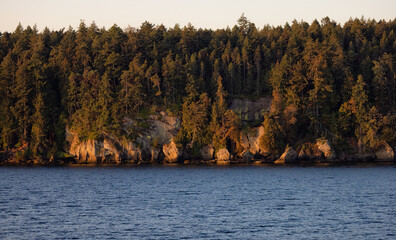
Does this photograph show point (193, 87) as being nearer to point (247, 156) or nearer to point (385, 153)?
point (247, 156)

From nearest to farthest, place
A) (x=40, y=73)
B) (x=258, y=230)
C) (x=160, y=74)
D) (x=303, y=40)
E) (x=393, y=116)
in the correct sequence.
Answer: (x=258, y=230), (x=393, y=116), (x=40, y=73), (x=160, y=74), (x=303, y=40)

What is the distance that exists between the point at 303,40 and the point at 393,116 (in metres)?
39.1

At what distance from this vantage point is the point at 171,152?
111 m

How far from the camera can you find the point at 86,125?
112750 millimetres

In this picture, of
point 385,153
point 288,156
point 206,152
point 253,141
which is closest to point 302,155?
point 288,156

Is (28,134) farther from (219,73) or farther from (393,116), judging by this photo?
(393,116)

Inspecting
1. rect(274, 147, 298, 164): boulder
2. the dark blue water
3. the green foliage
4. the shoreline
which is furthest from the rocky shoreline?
the dark blue water

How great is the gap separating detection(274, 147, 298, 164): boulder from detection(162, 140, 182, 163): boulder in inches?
893

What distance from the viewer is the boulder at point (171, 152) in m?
111

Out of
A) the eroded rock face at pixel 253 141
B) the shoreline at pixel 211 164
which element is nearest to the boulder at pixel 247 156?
the eroded rock face at pixel 253 141

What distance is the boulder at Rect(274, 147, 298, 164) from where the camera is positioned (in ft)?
357

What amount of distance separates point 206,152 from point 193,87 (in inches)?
701

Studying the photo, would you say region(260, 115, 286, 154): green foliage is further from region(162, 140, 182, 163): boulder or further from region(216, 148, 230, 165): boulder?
region(162, 140, 182, 163): boulder

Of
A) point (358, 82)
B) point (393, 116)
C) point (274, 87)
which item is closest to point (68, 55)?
point (274, 87)
